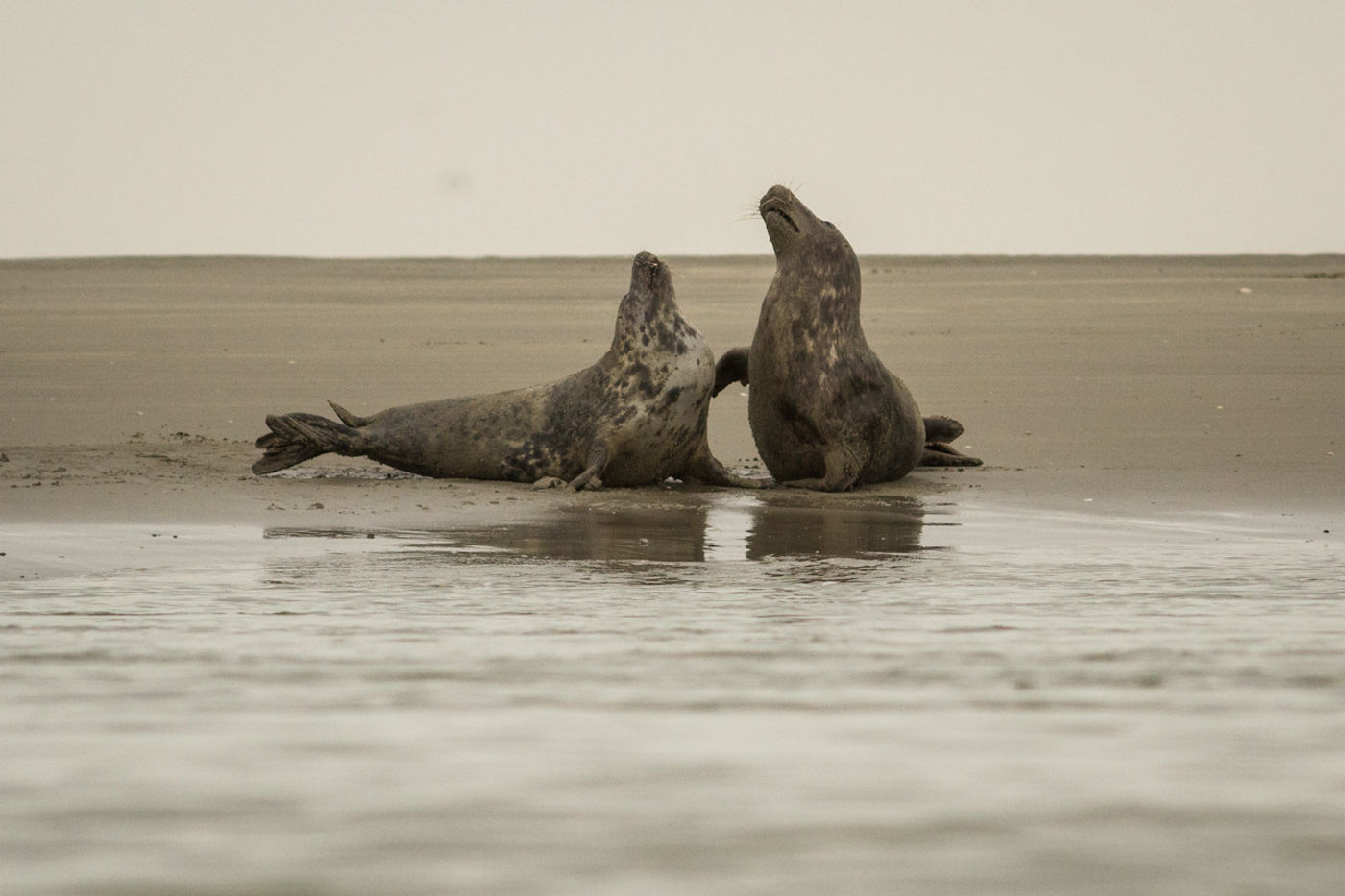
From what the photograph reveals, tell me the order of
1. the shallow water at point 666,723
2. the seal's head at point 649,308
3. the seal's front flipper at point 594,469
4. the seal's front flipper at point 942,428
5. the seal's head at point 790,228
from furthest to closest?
the seal's front flipper at point 942,428
the seal's head at point 790,228
the seal's head at point 649,308
the seal's front flipper at point 594,469
the shallow water at point 666,723

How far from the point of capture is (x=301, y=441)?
339 inches

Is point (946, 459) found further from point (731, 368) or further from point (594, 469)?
point (594, 469)

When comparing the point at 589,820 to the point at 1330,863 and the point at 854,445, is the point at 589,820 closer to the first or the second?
the point at 1330,863

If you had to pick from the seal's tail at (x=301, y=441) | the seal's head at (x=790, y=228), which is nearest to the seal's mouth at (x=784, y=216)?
the seal's head at (x=790, y=228)

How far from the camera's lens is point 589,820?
8.86 feet

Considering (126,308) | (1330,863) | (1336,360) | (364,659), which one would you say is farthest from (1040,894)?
(126,308)

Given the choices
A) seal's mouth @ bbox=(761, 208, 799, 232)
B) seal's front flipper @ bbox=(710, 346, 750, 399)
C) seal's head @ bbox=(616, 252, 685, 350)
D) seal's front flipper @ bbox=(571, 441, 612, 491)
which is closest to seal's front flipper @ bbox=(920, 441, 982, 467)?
seal's front flipper @ bbox=(710, 346, 750, 399)

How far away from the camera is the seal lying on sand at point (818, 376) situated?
867 centimetres

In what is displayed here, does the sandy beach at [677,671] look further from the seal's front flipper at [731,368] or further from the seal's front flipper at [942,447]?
the seal's front flipper at [731,368]

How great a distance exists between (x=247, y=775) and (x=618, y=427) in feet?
18.2

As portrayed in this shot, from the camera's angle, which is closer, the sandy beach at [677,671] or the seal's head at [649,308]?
the sandy beach at [677,671]

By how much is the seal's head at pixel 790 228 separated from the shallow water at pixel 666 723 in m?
3.30

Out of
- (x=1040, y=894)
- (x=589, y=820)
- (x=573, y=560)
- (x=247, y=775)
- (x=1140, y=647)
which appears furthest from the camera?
(x=573, y=560)

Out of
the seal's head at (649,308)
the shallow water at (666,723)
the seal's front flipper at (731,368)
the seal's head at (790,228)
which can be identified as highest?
the seal's head at (790,228)
